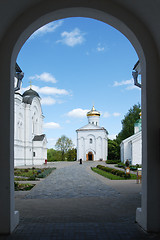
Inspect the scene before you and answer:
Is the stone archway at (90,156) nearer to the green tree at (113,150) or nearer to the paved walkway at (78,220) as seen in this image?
the green tree at (113,150)

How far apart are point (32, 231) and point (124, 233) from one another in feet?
6.15

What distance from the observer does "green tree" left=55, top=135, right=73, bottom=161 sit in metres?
71.8

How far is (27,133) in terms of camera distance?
38344 mm

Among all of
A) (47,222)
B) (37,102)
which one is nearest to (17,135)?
(37,102)

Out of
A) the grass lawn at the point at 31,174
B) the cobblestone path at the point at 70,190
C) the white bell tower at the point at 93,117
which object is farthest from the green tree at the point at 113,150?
the cobblestone path at the point at 70,190

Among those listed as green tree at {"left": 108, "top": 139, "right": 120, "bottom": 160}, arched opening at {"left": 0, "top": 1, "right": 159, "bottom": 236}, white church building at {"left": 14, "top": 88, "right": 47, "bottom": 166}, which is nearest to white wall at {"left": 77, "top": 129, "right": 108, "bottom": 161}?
green tree at {"left": 108, "top": 139, "right": 120, "bottom": 160}

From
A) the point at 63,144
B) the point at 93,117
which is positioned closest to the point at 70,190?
the point at 93,117

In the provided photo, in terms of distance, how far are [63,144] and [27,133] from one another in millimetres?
34447

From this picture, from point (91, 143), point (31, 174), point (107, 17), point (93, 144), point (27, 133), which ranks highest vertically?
point (107, 17)

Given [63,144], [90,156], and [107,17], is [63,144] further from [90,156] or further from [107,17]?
[107,17]

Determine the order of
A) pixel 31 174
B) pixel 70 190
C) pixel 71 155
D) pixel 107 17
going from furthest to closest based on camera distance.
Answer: pixel 71 155 → pixel 31 174 → pixel 70 190 → pixel 107 17

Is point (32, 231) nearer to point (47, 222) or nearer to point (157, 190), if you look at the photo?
point (47, 222)

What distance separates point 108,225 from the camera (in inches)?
215

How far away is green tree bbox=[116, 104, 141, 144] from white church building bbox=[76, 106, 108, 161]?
18.4 feet
